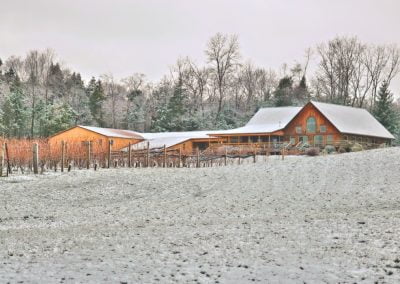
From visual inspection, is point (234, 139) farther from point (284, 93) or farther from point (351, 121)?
point (284, 93)

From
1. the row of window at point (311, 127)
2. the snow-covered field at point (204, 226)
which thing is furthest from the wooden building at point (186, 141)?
the snow-covered field at point (204, 226)

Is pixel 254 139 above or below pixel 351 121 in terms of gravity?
below

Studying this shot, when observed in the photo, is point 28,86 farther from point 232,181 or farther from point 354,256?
point 354,256

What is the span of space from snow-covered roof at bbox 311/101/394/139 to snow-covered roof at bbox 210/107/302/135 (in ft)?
13.2

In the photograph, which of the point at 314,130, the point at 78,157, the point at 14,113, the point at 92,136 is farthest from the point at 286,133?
the point at 14,113

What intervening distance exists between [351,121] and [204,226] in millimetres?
46967

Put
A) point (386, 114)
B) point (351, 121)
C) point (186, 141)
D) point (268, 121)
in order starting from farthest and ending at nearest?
1. point (386, 114)
2. point (268, 121)
3. point (351, 121)
4. point (186, 141)

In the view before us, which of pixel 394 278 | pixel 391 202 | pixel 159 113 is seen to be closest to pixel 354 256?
pixel 394 278

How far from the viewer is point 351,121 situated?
5641 centimetres

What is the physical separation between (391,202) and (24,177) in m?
17.4

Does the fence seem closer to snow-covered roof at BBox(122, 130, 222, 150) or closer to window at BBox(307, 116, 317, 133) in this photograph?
snow-covered roof at BBox(122, 130, 222, 150)

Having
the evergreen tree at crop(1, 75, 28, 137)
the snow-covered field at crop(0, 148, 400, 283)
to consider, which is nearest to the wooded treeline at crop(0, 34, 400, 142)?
the evergreen tree at crop(1, 75, 28, 137)

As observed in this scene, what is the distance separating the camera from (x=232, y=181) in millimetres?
22859

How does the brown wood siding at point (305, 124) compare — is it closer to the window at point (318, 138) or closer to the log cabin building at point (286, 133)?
the log cabin building at point (286, 133)
